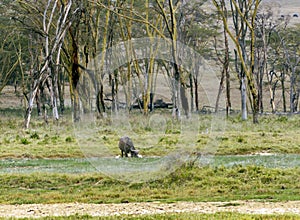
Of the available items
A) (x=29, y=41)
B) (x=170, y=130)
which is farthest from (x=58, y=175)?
(x=29, y=41)

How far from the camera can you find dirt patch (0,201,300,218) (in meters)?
10.4

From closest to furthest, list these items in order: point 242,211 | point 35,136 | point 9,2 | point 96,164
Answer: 1. point 242,211
2. point 96,164
3. point 35,136
4. point 9,2

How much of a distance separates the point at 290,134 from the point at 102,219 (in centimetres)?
1605

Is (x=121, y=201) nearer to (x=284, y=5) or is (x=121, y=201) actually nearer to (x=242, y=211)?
(x=242, y=211)

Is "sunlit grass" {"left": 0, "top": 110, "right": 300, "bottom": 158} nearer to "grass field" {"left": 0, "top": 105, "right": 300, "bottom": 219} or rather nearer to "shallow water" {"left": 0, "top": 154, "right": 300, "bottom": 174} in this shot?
"grass field" {"left": 0, "top": 105, "right": 300, "bottom": 219}

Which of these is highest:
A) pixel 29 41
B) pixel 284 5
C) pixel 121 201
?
pixel 284 5

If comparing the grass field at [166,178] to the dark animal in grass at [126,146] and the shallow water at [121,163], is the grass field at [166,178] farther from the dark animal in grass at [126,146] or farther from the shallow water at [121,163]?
the dark animal in grass at [126,146]

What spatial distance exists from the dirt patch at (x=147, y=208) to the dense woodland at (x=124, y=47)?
31.0ft

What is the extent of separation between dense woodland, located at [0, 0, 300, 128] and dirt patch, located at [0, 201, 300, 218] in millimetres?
9452

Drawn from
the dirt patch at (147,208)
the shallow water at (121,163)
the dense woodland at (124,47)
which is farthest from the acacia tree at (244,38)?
the dirt patch at (147,208)

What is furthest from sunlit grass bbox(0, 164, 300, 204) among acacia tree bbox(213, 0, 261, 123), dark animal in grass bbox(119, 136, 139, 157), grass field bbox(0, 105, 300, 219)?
acacia tree bbox(213, 0, 261, 123)

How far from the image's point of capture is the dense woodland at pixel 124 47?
Result: 84.5 ft

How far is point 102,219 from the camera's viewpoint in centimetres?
960

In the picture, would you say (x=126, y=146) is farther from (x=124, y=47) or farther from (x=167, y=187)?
(x=124, y=47)
